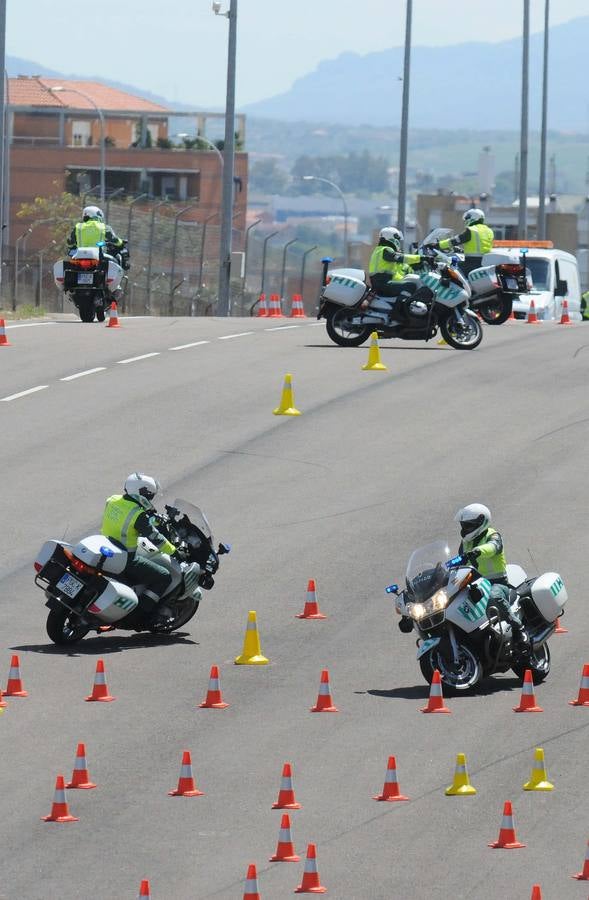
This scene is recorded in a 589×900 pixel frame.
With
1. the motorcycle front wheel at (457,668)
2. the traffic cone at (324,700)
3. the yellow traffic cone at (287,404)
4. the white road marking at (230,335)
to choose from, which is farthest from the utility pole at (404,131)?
the traffic cone at (324,700)

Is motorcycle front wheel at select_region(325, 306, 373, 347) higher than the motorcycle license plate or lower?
higher

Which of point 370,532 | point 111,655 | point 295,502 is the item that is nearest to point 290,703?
point 111,655

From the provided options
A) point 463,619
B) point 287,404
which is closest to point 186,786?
point 463,619

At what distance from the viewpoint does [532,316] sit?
128ft

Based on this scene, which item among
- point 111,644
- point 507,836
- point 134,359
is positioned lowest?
point 111,644

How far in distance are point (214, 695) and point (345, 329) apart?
17673mm

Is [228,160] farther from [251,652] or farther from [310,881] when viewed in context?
[310,881]

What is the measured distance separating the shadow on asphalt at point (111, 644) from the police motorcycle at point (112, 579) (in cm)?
8

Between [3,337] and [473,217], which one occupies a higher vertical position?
[473,217]

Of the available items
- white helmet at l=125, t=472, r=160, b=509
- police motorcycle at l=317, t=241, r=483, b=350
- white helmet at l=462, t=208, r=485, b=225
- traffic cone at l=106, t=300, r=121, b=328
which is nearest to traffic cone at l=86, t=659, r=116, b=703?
white helmet at l=125, t=472, r=160, b=509

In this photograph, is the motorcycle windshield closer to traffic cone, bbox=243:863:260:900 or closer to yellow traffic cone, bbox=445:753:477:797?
yellow traffic cone, bbox=445:753:477:797

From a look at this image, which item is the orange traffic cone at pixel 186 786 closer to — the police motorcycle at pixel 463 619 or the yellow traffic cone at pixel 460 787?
the yellow traffic cone at pixel 460 787

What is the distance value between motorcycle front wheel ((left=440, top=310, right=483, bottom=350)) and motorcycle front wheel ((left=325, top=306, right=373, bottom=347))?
1181 millimetres

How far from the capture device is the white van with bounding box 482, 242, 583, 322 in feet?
131
